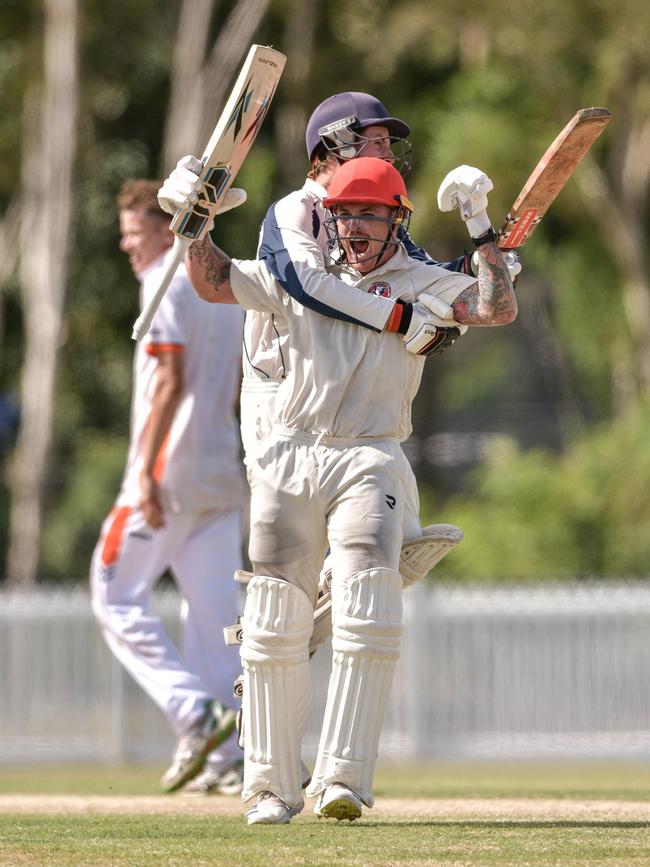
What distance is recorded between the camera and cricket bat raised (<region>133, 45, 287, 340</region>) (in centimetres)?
558

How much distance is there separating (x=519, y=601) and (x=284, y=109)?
38.3 feet

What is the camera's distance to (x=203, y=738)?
24.1ft

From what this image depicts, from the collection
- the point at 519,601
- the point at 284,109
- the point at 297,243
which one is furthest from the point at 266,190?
the point at 297,243

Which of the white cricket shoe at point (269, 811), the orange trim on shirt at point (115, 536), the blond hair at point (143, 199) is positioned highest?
the blond hair at point (143, 199)

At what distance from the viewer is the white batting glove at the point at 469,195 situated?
5.47m

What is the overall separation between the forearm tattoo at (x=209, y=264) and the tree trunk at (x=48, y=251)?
16.7 metres

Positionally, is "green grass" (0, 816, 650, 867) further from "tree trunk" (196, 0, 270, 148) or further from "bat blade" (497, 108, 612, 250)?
"tree trunk" (196, 0, 270, 148)

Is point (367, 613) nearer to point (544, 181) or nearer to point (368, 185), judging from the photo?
point (368, 185)

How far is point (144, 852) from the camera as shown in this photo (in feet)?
15.2

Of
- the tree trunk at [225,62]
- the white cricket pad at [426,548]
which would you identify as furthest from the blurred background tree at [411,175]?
the white cricket pad at [426,548]

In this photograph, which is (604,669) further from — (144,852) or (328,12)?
(328,12)

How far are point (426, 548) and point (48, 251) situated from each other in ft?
57.5

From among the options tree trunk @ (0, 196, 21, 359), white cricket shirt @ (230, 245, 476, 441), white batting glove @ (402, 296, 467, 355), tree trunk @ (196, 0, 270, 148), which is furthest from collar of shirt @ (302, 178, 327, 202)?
tree trunk @ (0, 196, 21, 359)

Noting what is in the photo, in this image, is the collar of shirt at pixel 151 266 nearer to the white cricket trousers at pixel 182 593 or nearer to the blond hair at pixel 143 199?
the blond hair at pixel 143 199
